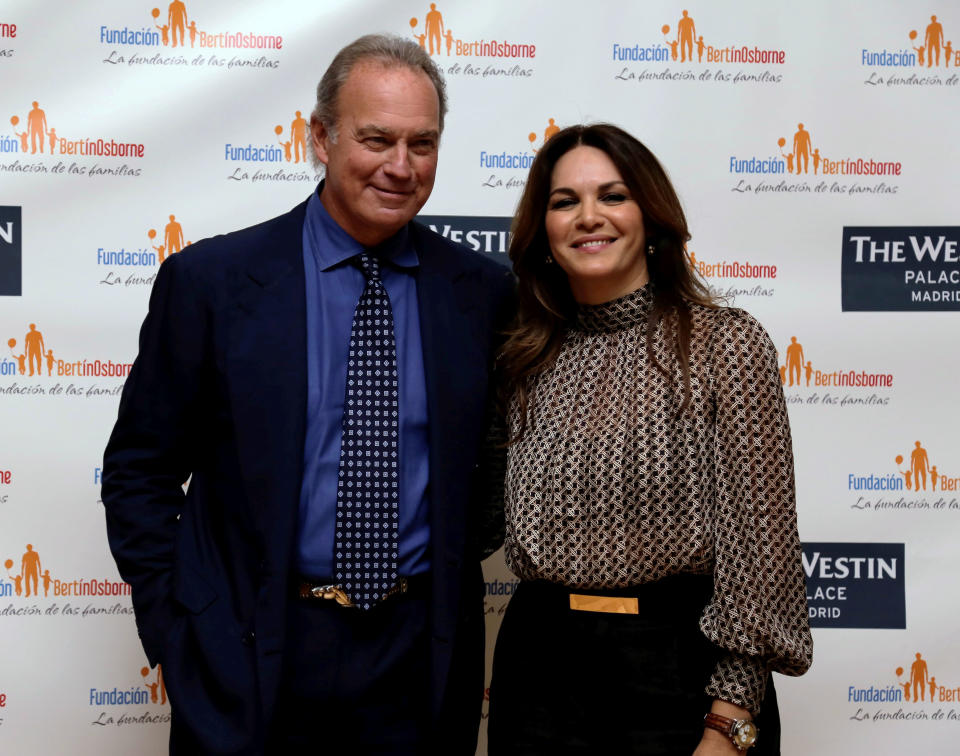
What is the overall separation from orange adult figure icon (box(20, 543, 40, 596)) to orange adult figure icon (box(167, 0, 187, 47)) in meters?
1.28

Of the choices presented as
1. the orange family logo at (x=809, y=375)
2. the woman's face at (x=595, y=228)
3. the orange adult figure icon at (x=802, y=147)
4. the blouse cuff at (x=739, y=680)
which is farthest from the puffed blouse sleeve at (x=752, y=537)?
the orange adult figure icon at (x=802, y=147)

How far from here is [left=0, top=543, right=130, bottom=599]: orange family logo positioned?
2.27m

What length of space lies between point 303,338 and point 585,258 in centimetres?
49

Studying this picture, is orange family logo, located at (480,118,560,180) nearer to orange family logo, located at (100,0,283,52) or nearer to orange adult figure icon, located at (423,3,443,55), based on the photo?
orange adult figure icon, located at (423,3,443,55)

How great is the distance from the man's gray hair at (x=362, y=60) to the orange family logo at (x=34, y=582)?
133 centimetres

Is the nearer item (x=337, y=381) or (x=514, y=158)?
(x=337, y=381)

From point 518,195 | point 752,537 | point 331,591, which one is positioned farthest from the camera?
point 518,195

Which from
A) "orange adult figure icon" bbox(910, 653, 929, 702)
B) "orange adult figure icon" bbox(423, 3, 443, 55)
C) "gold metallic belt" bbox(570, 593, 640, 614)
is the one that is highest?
"orange adult figure icon" bbox(423, 3, 443, 55)

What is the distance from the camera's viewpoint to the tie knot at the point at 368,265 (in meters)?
1.63

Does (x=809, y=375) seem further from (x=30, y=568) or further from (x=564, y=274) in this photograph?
(x=30, y=568)

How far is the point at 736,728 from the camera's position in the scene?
4.64ft

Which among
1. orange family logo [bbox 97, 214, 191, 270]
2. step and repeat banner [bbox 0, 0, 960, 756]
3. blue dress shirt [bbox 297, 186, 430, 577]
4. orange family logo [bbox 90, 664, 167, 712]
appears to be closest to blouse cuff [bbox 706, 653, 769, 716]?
blue dress shirt [bbox 297, 186, 430, 577]

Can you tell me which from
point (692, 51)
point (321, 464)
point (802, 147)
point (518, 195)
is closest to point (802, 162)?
point (802, 147)

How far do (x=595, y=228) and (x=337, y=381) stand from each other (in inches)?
19.7
